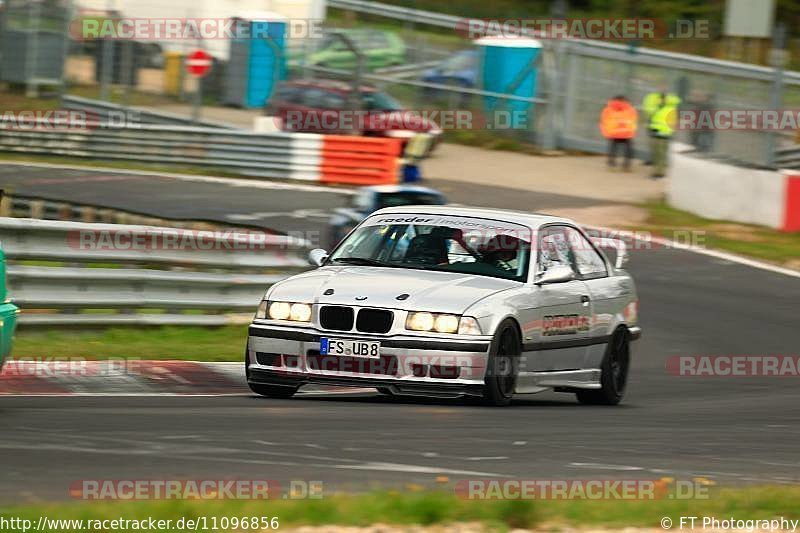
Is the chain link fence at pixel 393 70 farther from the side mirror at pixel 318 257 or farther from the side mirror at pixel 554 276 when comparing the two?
the side mirror at pixel 554 276

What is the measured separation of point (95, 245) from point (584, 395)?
4.03 metres

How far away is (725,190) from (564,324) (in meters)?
15.8

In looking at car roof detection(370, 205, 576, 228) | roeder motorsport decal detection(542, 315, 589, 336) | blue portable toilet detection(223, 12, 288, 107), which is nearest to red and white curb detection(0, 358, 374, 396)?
car roof detection(370, 205, 576, 228)

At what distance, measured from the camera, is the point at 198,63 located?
32750 millimetres

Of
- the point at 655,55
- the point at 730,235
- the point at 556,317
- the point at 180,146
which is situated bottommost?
the point at 730,235

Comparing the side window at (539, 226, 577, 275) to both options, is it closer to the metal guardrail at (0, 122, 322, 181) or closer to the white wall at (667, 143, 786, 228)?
the white wall at (667, 143, 786, 228)

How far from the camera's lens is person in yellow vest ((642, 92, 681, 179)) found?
3181 cm

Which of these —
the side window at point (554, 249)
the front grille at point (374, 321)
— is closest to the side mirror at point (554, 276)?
the side window at point (554, 249)

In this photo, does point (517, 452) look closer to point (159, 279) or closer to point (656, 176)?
point (159, 279)

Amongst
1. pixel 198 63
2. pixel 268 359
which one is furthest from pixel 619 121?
pixel 268 359

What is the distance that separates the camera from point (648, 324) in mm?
17094

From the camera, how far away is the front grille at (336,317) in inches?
372

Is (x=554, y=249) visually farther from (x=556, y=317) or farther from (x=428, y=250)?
(x=428, y=250)

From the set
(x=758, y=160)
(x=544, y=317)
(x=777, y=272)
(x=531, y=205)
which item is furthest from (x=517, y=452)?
(x=531, y=205)
